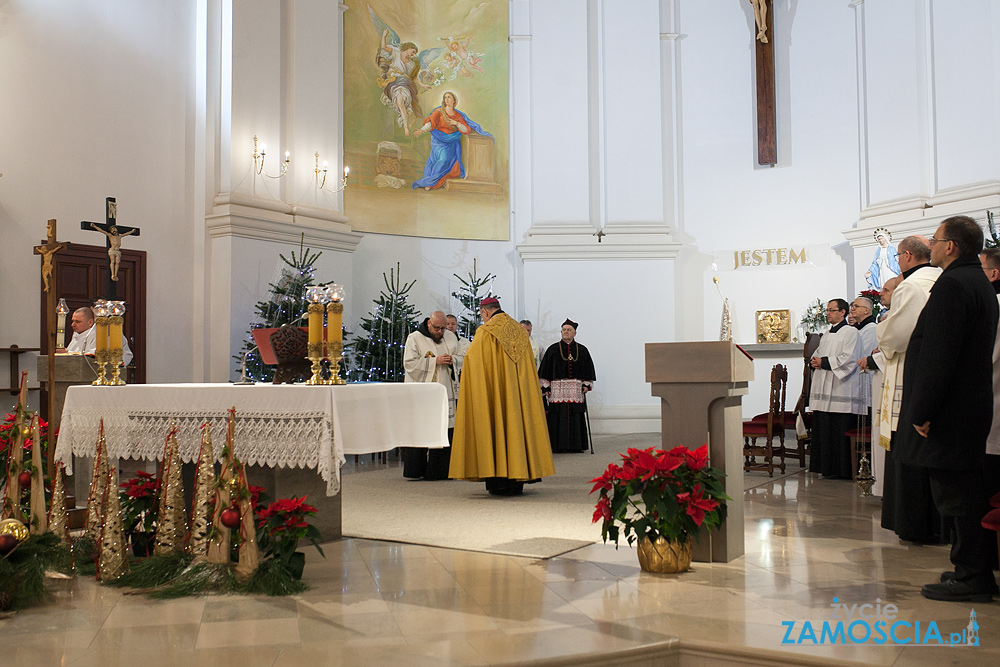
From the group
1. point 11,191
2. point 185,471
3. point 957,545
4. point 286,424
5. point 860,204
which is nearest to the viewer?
point 957,545

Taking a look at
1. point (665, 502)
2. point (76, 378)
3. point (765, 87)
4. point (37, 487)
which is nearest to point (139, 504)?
point (37, 487)

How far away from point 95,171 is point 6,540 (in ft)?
21.1

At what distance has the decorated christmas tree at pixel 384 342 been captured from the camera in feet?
34.5

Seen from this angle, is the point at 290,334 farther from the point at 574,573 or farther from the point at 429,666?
the point at 429,666

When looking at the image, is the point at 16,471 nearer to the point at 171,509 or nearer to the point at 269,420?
the point at 171,509

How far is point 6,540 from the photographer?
3.87 m

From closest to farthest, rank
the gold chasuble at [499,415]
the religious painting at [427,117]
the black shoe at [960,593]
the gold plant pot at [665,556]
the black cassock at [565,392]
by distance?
the black shoe at [960,593]
the gold plant pot at [665,556]
the gold chasuble at [499,415]
the black cassock at [565,392]
the religious painting at [427,117]

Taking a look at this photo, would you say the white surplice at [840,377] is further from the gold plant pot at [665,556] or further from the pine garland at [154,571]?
the pine garland at [154,571]

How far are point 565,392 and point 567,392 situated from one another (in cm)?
3

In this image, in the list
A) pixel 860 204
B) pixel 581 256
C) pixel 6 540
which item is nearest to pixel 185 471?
pixel 6 540

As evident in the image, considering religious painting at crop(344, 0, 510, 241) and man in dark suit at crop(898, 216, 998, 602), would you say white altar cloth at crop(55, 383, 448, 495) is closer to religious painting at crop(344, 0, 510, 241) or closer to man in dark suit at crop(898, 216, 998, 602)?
man in dark suit at crop(898, 216, 998, 602)

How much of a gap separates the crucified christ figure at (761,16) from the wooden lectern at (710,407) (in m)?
9.28

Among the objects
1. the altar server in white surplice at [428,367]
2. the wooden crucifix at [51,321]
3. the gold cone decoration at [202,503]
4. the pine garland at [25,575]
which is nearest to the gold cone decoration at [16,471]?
Result: the pine garland at [25,575]

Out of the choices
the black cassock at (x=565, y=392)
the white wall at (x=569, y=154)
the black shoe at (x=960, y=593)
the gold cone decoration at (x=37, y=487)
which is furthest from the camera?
the black cassock at (x=565, y=392)
